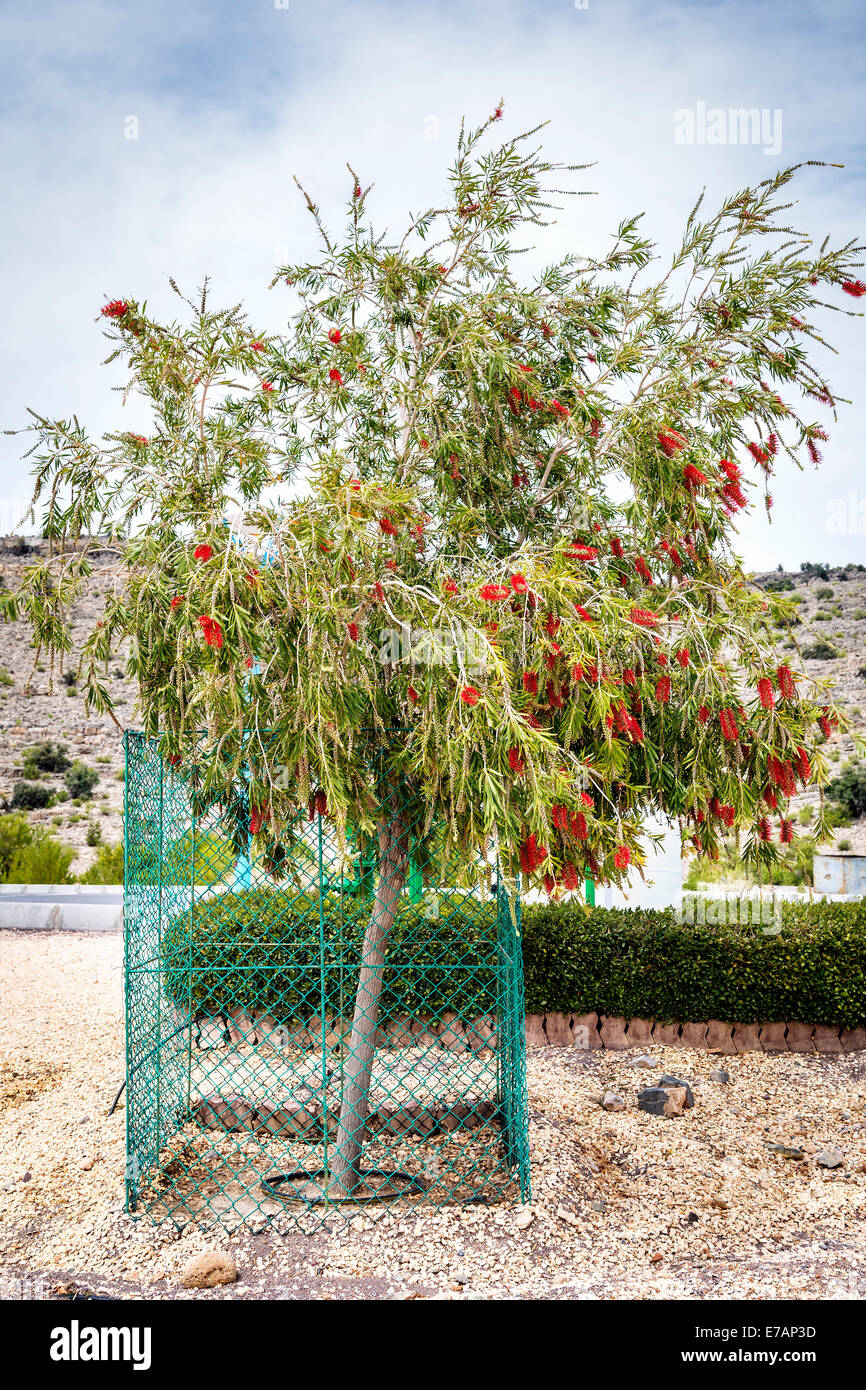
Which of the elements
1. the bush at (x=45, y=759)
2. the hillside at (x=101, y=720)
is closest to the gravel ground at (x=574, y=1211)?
the hillside at (x=101, y=720)

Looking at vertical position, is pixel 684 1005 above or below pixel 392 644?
below

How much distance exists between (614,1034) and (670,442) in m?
4.33

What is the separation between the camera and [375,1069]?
199 inches

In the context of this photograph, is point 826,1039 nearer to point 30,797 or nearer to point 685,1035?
point 685,1035

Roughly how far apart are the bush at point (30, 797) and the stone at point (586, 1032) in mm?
24258

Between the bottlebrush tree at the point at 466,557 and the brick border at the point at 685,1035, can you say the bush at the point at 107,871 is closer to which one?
the brick border at the point at 685,1035

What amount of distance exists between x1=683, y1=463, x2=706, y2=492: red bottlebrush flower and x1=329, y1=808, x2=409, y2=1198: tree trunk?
1.77 meters

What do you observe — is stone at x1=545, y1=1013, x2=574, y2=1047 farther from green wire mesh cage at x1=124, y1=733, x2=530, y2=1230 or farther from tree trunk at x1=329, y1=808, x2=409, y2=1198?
tree trunk at x1=329, y1=808, x2=409, y2=1198

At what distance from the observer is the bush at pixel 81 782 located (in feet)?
88.5

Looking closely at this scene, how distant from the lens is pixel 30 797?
26109mm

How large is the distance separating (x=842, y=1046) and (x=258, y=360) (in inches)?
221

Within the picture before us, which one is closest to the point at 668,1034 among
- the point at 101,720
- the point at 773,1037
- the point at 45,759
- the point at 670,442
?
the point at 773,1037
